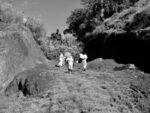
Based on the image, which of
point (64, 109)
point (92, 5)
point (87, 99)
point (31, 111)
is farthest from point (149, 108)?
point (92, 5)

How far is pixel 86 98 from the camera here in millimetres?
10805

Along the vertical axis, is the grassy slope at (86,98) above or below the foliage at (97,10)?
below

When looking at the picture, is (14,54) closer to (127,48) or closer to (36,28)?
(36,28)

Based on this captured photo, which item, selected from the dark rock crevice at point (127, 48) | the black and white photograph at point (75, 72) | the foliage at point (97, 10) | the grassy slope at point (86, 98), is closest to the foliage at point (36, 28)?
the black and white photograph at point (75, 72)

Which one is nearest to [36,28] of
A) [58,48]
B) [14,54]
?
[58,48]

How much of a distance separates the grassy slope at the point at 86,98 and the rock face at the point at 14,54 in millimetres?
2997

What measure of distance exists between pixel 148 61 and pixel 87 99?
8.64m

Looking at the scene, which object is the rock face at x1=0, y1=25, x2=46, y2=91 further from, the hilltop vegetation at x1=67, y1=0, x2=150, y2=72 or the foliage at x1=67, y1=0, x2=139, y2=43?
the foliage at x1=67, y1=0, x2=139, y2=43

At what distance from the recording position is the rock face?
15403 mm

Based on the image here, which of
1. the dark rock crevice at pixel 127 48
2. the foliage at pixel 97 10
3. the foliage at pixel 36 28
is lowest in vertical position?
A: the dark rock crevice at pixel 127 48

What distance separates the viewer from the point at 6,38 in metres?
17.0

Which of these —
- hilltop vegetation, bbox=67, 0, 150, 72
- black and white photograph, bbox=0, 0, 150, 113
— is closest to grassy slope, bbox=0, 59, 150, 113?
black and white photograph, bbox=0, 0, 150, 113

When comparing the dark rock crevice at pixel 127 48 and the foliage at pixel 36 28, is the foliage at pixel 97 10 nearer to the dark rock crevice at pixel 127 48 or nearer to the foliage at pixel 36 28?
the dark rock crevice at pixel 127 48

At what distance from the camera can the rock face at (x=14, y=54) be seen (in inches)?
606
